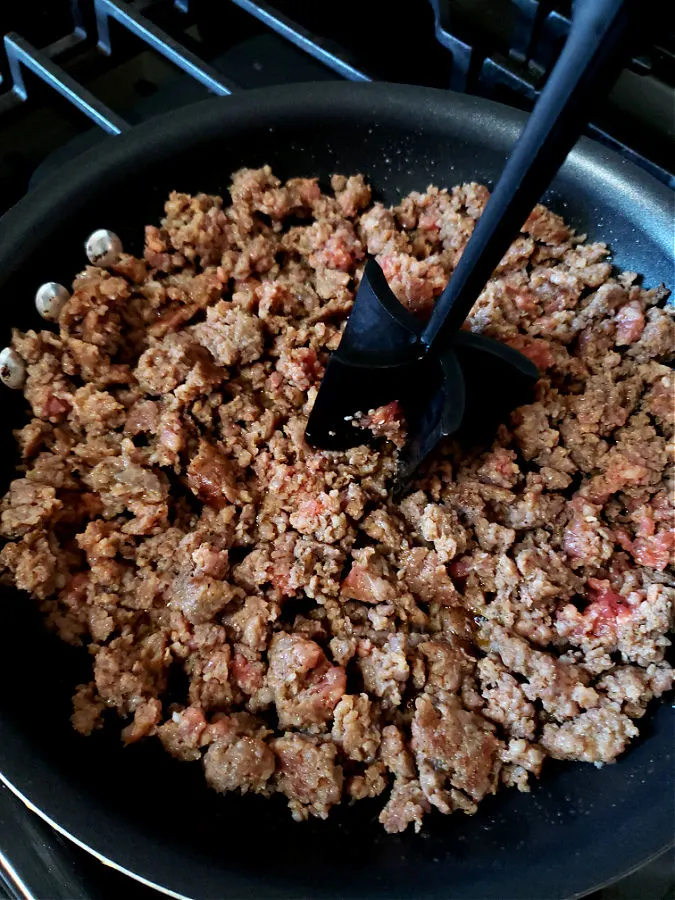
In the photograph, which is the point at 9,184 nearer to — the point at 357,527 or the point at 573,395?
the point at 357,527

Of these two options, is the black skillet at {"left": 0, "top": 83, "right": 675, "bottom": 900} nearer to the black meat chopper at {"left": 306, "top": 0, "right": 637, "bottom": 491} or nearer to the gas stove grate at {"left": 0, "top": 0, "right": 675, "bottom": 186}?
the gas stove grate at {"left": 0, "top": 0, "right": 675, "bottom": 186}

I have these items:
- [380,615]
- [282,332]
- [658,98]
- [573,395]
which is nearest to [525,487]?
[573,395]

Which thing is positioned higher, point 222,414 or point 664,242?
point 664,242

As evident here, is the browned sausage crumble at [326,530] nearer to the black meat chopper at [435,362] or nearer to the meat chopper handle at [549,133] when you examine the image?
the black meat chopper at [435,362]

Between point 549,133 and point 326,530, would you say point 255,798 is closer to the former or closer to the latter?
point 326,530

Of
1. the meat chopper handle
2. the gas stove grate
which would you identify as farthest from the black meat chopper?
the gas stove grate

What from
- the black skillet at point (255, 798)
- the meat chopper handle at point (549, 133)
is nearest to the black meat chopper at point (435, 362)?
the meat chopper handle at point (549, 133)

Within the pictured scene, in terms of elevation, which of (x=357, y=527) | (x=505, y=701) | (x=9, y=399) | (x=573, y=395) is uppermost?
(x=573, y=395)

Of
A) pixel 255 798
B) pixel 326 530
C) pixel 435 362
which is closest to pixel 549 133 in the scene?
pixel 435 362
